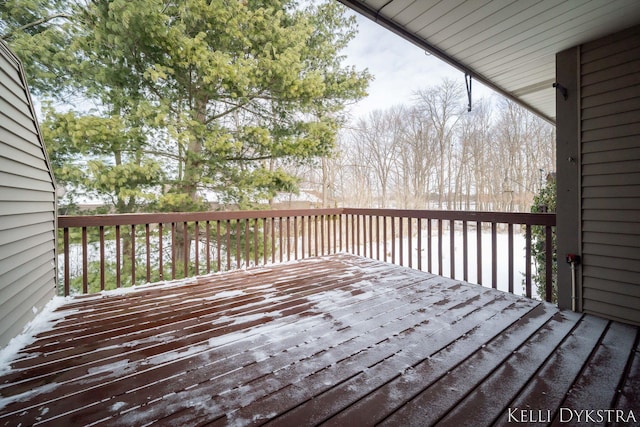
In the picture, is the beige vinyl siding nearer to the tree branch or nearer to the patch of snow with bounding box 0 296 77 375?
the patch of snow with bounding box 0 296 77 375

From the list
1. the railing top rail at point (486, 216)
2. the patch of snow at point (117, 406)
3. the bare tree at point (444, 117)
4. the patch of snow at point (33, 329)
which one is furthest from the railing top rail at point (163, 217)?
the bare tree at point (444, 117)

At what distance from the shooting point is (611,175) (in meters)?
2.08

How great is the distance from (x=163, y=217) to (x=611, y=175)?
427 cm

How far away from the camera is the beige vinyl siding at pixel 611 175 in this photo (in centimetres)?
198

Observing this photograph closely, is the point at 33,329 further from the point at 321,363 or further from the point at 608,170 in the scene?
the point at 608,170

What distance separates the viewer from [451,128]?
10.5 metres

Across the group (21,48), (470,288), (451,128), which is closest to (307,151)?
(470,288)

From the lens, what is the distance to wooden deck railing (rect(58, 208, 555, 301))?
2859 mm

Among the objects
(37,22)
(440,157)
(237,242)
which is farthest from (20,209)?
(440,157)

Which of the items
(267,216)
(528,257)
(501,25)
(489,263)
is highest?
(501,25)

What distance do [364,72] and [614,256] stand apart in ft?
18.4

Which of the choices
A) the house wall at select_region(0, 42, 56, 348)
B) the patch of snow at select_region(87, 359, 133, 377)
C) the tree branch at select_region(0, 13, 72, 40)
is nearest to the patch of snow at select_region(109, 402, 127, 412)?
the patch of snow at select_region(87, 359, 133, 377)

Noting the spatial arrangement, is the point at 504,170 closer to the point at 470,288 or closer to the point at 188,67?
the point at 470,288

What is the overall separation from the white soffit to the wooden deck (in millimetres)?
2149
